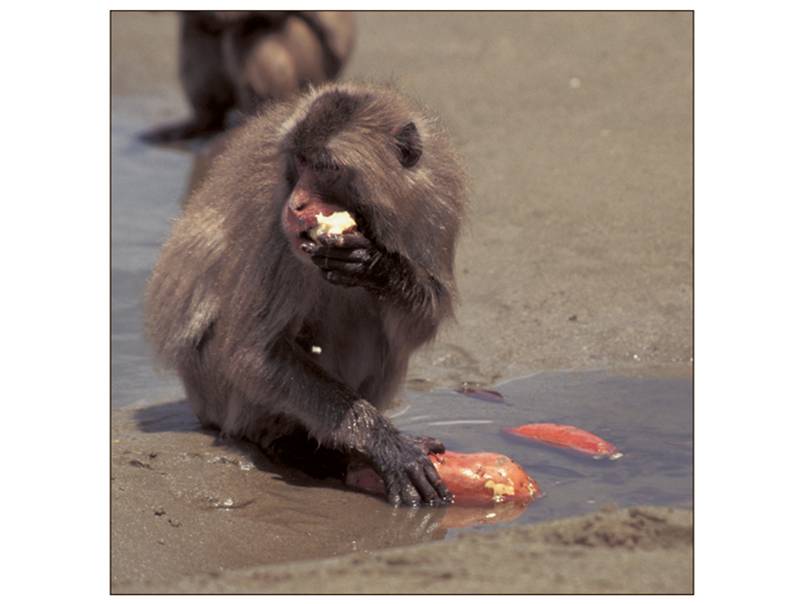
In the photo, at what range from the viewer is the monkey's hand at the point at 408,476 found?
20.0 feet

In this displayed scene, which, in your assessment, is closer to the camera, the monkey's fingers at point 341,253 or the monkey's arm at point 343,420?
the monkey's fingers at point 341,253

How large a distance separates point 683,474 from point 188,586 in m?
2.44

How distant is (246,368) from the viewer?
20.9ft

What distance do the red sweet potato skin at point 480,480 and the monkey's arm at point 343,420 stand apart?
0.07 meters

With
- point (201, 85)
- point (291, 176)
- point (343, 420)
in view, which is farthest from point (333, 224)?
point (201, 85)

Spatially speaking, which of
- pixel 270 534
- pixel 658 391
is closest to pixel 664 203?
pixel 658 391

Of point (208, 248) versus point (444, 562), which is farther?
point (208, 248)

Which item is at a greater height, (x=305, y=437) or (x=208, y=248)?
(x=208, y=248)

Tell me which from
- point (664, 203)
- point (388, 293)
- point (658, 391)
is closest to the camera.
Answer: point (388, 293)

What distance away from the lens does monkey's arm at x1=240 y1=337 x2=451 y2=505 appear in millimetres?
6102

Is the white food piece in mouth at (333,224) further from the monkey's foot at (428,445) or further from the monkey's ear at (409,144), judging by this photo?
the monkey's foot at (428,445)

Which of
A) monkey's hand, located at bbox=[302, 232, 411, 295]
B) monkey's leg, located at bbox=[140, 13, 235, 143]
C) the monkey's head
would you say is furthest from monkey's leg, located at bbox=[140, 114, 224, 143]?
monkey's hand, located at bbox=[302, 232, 411, 295]

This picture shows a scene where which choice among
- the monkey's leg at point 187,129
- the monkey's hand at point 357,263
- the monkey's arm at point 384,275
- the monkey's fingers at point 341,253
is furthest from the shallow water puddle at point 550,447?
the monkey's leg at point 187,129

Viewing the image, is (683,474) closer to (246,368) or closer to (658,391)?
(658,391)
